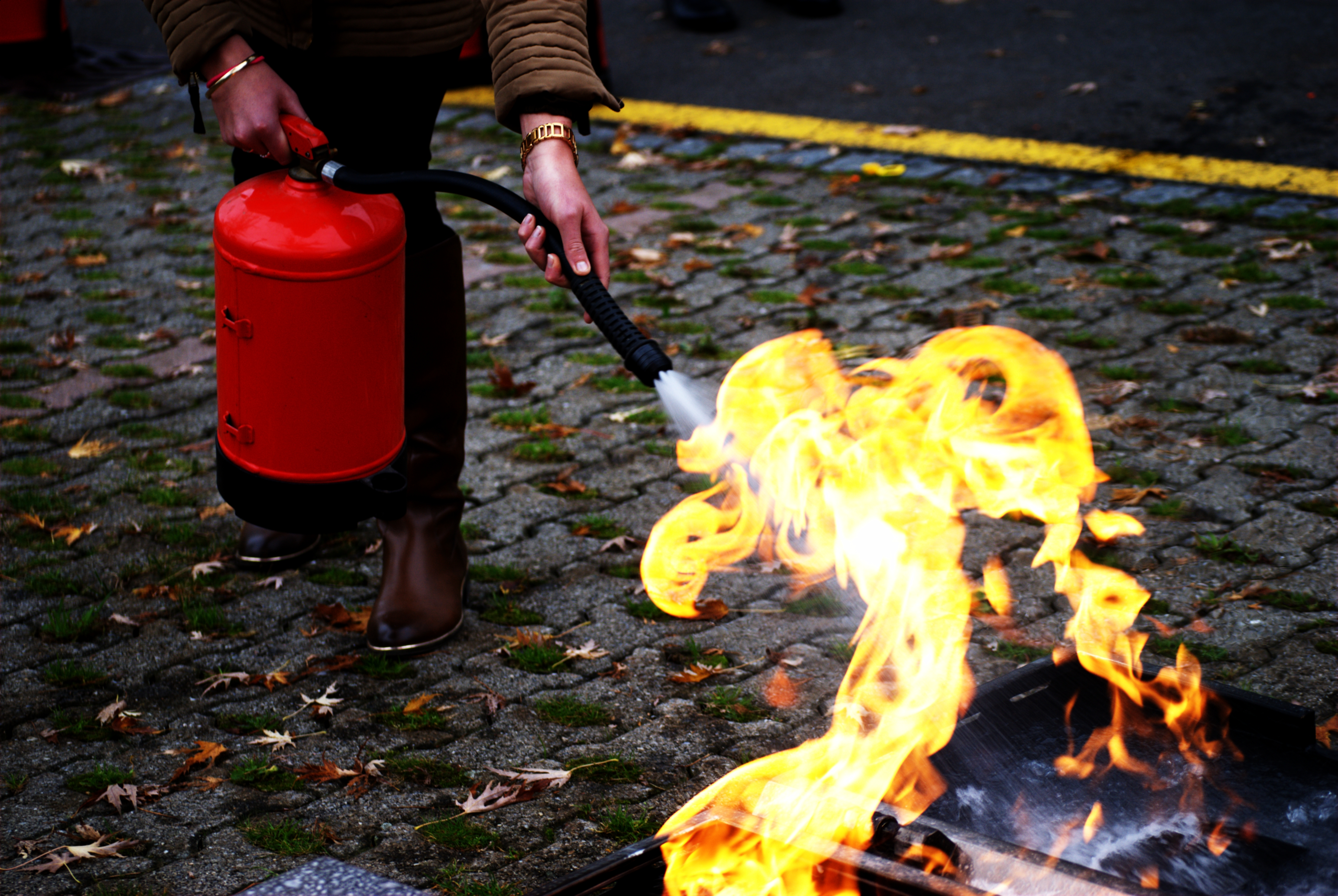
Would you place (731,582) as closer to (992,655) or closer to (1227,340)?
(992,655)

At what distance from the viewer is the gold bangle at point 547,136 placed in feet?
8.38

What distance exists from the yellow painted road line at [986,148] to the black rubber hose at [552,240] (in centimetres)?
470

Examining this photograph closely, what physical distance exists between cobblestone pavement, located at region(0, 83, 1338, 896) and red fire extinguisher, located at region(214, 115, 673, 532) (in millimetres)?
586

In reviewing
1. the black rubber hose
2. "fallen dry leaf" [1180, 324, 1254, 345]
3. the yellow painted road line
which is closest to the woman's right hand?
the black rubber hose

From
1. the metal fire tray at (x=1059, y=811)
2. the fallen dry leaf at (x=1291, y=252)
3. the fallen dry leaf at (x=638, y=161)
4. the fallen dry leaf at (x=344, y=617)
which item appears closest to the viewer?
the metal fire tray at (x=1059, y=811)

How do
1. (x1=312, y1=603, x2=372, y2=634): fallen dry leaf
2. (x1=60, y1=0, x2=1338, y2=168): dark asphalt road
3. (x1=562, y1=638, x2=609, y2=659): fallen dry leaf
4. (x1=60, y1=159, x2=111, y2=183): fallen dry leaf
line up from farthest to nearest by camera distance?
(x1=60, y1=159, x2=111, y2=183): fallen dry leaf → (x1=60, y1=0, x2=1338, y2=168): dark asphalt road → (x1=312, y1=603, x2=372, y2=634): fallen dry leaf → (x1=562, y1=638, x2=609, y2=659): fallen dry leaf

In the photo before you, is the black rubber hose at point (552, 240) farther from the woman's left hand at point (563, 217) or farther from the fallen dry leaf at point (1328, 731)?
the fallen dry leaf at point (1328, 731)

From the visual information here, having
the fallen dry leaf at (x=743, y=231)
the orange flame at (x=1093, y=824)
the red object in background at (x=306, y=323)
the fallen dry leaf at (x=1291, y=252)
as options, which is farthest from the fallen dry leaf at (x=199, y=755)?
the fallen dry leaf at (x=1291, y=252)

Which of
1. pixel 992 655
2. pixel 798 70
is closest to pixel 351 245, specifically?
pixel 992 655

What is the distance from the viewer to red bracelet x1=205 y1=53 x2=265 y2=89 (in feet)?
8.43

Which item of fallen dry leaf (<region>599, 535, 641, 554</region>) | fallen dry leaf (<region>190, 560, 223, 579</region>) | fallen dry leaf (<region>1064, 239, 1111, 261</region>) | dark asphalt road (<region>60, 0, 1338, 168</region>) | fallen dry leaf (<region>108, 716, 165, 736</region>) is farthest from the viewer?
dark asphalt road (<region>60, 0, 1338, 168</region>)

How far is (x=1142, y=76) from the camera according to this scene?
770cm

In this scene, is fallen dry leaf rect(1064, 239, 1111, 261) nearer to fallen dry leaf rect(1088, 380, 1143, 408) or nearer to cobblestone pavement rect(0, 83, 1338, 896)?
cobblestone pavement rect(0, 83, 1338, 896)

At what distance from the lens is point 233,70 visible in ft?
8.42
